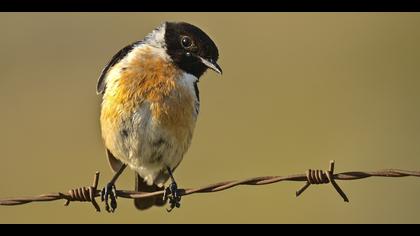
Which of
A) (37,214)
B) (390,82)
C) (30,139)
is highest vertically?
(390,82)

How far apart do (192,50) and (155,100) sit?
69 centimetres

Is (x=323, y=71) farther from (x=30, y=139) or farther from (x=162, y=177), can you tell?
(x=162, y=177)

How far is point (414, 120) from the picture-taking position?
52.5ft

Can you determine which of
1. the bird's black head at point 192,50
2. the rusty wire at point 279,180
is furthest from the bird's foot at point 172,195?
the rusty wire at point 279,180

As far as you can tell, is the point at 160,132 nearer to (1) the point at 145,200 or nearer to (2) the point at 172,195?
(2) the point at 172,195

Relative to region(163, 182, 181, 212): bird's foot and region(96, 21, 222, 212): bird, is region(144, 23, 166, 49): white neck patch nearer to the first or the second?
region(96, 21, 222, 212): bird

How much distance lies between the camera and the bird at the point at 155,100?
788 centimetres

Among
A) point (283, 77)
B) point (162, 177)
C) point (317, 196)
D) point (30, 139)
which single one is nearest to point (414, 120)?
point (283, 77)

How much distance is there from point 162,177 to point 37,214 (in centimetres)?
432

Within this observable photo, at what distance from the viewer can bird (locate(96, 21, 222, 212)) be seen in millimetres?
7883

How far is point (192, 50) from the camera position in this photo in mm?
8367

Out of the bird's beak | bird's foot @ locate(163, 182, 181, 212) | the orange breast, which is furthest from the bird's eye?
bird's foot @ locate(163, 182, 181, 212)

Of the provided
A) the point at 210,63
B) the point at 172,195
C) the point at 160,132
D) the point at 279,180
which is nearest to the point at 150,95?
the point at 160,132

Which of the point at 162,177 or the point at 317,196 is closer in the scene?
the point at 162,177
